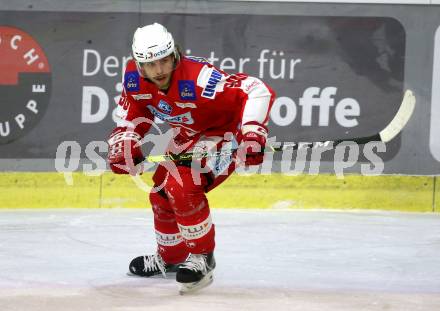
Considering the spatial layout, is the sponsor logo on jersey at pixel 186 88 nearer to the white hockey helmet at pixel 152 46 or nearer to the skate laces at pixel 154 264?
the white hockey helmet at pixel 152 46

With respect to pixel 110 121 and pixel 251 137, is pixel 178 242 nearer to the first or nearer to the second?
pixel 251 137

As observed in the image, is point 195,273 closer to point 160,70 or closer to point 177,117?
point 177,117

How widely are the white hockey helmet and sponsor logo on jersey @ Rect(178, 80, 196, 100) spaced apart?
128mm

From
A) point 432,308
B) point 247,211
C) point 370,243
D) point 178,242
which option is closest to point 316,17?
point 247,211

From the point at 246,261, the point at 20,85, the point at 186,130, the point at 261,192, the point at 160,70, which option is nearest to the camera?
the point at 160,70

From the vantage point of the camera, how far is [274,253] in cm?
Result: 479

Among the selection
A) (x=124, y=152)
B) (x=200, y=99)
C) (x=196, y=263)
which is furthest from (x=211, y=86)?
(x=196, y=263)

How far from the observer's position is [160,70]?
12.3ft

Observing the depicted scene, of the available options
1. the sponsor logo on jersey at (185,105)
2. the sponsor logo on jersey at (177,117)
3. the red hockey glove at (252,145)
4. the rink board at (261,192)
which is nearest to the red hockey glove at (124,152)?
the sponsor logo on jersey at (177,117)

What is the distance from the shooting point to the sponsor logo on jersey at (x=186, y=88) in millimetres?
3824

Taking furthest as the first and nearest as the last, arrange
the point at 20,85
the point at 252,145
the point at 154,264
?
the point at 20,85 < the point at 154,264 < the point at 252,145

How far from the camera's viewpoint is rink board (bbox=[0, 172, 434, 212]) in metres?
6.17

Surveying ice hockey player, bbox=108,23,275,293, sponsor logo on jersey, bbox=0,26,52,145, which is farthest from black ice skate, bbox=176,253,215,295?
sponsor logo on jersey, bbox=0,26,52,145

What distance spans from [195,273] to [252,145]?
1.73ft
